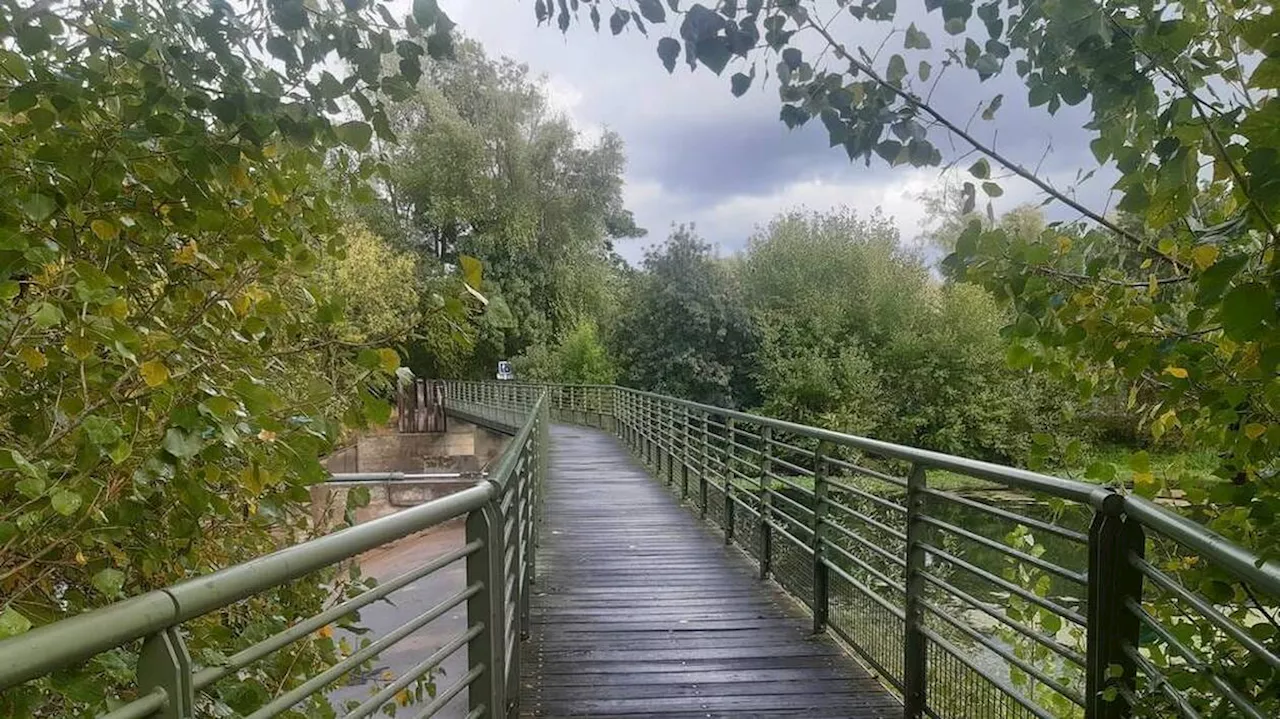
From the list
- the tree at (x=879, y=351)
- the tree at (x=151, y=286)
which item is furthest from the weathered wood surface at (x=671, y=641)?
the tree at (x=879, y=351)

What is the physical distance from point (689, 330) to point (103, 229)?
2208 cm

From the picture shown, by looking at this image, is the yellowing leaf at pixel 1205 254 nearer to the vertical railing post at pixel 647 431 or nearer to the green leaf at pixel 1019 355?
the green leaf at pixel 1019 355

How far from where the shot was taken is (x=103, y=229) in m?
1.90

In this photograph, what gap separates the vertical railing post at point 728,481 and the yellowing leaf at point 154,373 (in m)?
5.34

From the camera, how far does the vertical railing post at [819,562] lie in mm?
4301

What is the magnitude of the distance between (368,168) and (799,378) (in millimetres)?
21965

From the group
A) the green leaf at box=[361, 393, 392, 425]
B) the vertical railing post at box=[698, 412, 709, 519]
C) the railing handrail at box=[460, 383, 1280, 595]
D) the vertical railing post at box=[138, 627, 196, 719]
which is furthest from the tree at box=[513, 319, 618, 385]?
the vertical railing post at box=[138, 627, 196, 719]

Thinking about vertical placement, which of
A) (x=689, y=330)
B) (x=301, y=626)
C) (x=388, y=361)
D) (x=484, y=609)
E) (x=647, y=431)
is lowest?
(x=647, y=431)

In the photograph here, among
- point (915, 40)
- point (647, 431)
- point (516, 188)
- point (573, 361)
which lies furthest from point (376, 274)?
point (915, 40)

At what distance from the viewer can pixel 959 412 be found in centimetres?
2494

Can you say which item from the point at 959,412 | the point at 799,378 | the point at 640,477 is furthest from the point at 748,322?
the point at 640,477

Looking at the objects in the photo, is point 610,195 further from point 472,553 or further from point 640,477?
point 472,553

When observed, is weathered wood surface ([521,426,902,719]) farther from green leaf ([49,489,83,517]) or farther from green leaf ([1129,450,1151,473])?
green leaf ([49,489,83,517])

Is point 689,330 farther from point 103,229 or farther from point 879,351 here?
point 103,229
